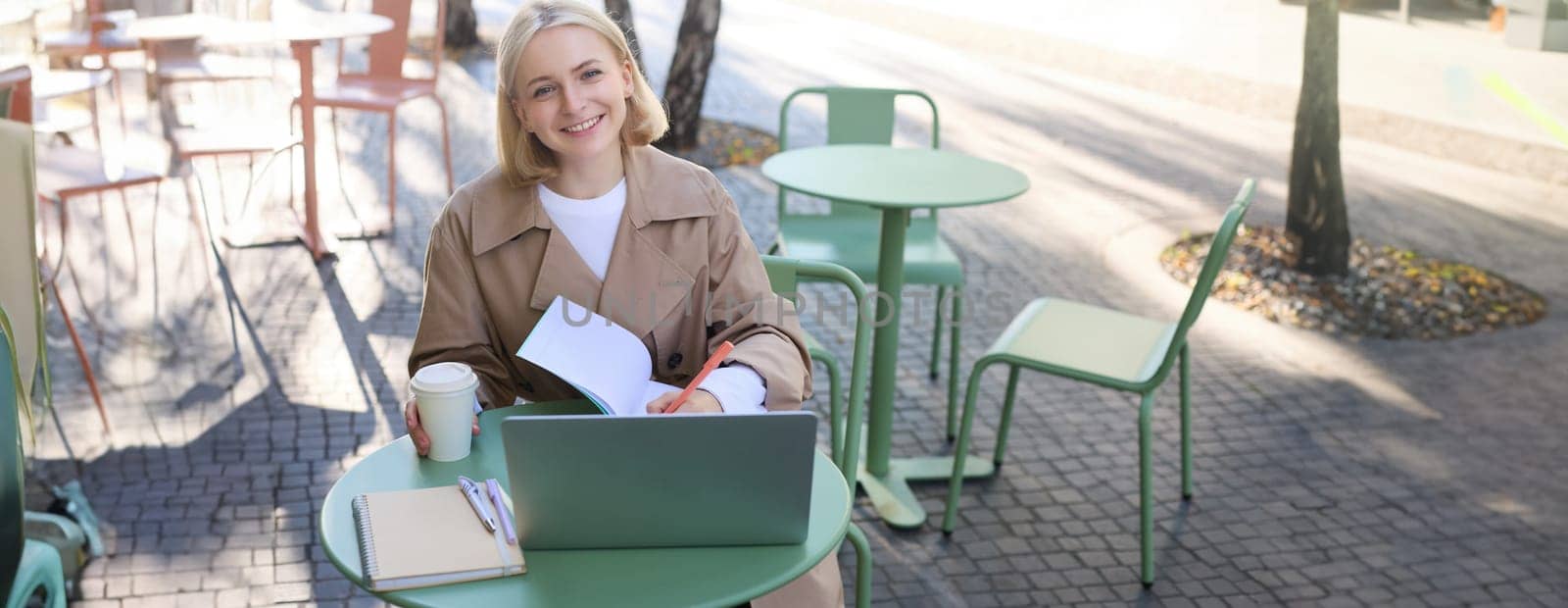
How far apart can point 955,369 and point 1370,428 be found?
4.94 ft

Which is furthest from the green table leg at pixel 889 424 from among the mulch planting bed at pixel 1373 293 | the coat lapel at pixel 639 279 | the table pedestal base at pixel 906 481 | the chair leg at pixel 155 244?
the chair leg at pixel 155 244

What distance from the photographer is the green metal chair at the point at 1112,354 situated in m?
3.52

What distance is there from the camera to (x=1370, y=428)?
4.80 meters

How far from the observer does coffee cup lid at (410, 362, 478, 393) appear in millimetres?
2104

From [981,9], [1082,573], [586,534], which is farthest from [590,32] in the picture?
[981,9]

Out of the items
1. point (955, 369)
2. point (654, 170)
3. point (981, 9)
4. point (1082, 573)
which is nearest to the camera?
point (654, 170)

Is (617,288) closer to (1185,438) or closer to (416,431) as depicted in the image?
(416,431)

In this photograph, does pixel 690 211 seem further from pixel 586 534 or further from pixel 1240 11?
pixel 1240 11

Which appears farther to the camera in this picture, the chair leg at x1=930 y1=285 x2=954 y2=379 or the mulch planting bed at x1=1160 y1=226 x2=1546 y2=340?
the mulch planting bed at x1=1160 y1=226 x2=1546 y2=340

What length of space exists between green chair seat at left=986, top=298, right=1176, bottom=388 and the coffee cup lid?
6.59 ft

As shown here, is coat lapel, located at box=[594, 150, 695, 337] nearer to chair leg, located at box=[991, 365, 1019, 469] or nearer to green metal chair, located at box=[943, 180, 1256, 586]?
green metal chair, located at box=[943, 180, 1256, 586]

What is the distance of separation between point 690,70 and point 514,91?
6066mm

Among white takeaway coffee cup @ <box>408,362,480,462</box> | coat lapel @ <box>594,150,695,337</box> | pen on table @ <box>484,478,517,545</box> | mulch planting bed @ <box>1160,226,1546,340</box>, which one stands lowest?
mulch planting bed @ <box>1160,226,1546,340</box>

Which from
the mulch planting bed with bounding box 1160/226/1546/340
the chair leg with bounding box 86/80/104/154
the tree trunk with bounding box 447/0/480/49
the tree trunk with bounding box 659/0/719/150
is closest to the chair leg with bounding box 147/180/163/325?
the chair leg with bounding box 86/80/104/154
